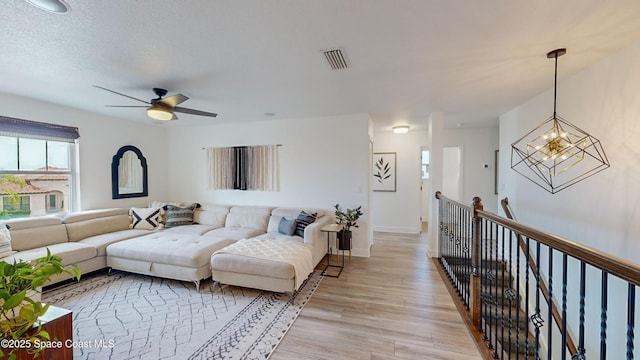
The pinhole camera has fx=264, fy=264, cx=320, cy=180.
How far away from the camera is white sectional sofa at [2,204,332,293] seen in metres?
3.08

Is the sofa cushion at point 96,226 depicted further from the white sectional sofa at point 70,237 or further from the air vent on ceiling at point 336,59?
the air vent on ceiling at point 336,59

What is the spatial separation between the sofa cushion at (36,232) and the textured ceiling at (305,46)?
1.67 m

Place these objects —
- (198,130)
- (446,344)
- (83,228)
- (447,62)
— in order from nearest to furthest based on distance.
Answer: (446,344) < (447,62) < (83,228) < (198,130)

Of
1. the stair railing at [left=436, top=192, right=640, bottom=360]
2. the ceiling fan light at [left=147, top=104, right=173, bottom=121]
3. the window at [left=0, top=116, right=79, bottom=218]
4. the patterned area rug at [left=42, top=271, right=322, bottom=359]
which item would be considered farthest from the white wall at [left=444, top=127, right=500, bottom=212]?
the window at [left=0, top=116, right=79, bottom=218]

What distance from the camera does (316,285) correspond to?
3377 mm

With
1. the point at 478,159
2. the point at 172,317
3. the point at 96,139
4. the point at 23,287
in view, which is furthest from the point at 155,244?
the point at 478,159

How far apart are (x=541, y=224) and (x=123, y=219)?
6.28 m

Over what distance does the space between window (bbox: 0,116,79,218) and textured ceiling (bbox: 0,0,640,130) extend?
56 cm

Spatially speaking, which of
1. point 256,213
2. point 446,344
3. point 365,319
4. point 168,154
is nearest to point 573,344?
point 446,344

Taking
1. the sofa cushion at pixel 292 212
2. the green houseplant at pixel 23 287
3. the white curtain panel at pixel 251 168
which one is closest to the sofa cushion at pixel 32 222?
the white curtain panel at pixel 251 168

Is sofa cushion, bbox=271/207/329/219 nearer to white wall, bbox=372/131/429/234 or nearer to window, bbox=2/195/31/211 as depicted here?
white wall, bbox=372/131/429/234

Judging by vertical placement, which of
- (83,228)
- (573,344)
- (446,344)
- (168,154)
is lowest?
(573,344)

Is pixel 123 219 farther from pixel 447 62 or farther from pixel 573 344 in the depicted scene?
pixel 573 344

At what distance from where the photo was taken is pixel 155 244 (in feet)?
11.5
